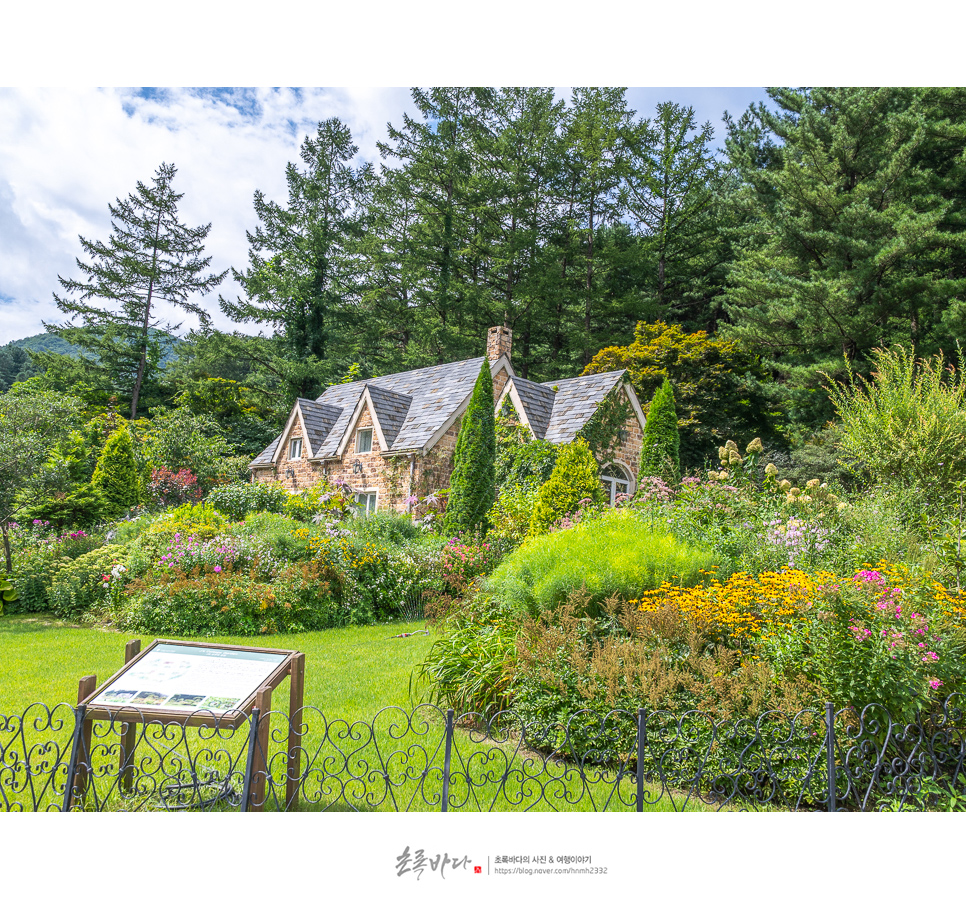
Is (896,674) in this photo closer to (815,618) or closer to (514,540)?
(815,618)

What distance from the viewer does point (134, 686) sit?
364cm

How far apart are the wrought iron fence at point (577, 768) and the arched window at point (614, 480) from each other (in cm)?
1362

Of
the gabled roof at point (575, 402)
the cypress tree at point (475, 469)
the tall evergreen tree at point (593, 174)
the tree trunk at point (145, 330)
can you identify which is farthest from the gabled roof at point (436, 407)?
the tree trunk at point (145, 330)

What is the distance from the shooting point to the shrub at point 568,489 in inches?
542

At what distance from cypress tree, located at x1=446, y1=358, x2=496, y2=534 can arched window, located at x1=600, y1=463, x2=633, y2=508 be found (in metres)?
3.78

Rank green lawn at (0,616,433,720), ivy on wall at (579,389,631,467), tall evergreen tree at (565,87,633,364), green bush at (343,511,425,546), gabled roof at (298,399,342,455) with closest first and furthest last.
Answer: green lawn at (0,616,433,720)
green bush at (343,511,425,546)
ivy on wall at (579,389,631,467)
gabled roof at (298,399,342,455)
tall evergreen tree at (565,87,633,364)

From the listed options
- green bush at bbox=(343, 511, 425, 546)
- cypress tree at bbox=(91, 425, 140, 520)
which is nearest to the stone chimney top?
green bush at bbox=(343, 511, 425, 546)

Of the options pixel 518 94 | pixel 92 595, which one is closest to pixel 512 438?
pixel 92 595

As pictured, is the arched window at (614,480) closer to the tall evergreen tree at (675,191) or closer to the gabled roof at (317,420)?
the gabled roof at (317,420)

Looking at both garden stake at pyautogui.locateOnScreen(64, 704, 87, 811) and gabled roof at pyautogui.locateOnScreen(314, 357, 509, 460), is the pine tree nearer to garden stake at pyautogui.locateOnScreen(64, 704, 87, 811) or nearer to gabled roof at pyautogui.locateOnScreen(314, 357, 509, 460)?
gabled roof at pyautogui.locateOnScreen(314, 357, 509, 460)

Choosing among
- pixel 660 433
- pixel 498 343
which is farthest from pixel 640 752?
pixel 498 343

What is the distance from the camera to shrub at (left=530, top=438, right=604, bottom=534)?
1376 cm

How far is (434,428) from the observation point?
18672 millimetres

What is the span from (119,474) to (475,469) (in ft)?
38.2
